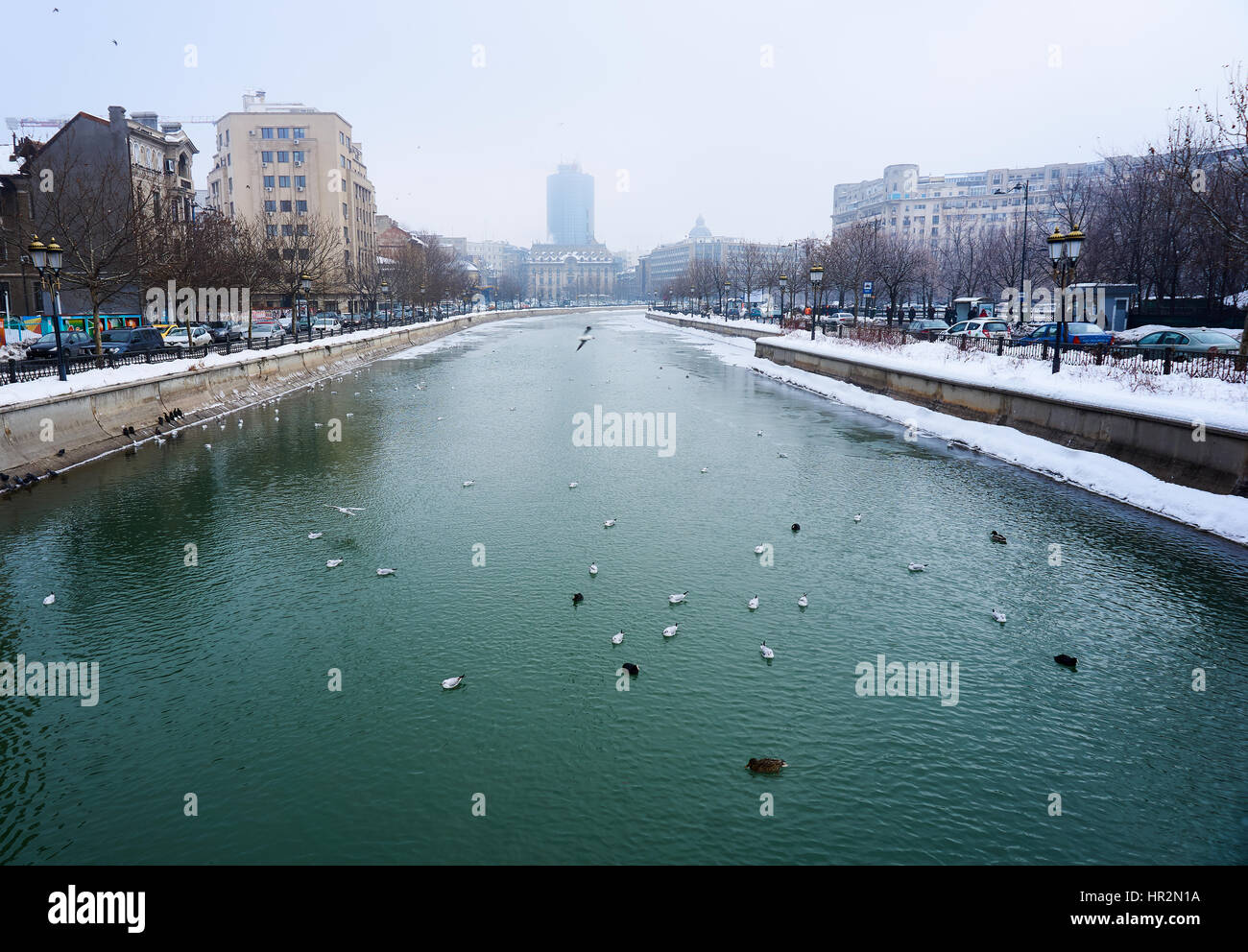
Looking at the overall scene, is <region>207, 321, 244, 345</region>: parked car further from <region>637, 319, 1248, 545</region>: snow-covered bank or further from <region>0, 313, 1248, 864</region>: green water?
<region>637, 319, 1248, 545</region>: snow-covered bank

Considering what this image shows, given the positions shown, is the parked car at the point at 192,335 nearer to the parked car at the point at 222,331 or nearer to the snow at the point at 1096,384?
the parked car at the point at 222,331

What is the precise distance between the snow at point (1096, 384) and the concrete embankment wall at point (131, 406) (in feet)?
75.0

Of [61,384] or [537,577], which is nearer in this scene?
[537,577]

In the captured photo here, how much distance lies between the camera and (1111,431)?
57.1ft

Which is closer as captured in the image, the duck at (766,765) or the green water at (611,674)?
the green water at (611,674)

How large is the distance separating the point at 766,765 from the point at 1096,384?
18344mm

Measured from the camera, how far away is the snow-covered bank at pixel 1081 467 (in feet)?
45.5

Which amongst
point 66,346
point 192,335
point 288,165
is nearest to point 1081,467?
point 66,346

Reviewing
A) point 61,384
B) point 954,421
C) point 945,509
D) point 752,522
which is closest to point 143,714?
point 752,522

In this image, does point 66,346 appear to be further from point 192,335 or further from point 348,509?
point 348,509

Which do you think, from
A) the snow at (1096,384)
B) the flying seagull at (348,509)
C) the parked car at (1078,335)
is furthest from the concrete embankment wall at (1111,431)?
the flying seagull at (348,509)

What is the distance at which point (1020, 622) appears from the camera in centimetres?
1004
